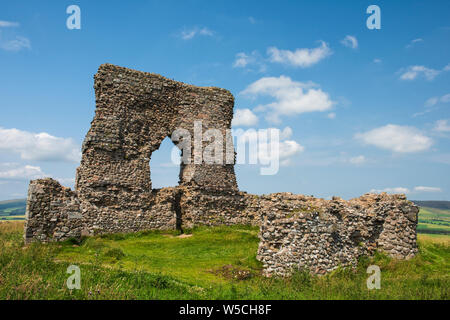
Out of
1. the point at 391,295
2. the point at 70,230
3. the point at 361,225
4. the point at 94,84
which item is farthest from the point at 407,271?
the point at 94,84

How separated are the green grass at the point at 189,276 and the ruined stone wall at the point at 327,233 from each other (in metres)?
0.47

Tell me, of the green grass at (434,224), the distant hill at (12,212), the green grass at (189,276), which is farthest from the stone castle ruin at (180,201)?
the distant hill at (12,212)

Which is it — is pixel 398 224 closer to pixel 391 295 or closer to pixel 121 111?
pixel 391 295

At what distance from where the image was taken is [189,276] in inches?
388

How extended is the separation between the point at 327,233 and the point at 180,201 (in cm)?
1228

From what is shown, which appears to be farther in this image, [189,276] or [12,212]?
[12,212]

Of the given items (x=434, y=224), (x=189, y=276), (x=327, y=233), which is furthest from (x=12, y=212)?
(x=327, y=233)

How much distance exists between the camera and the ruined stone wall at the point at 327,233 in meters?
10.2

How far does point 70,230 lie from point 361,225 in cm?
1153

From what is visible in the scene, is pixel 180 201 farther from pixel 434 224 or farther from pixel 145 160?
pixel 434 224

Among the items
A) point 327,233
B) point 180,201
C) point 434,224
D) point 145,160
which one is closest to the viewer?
point 327,233

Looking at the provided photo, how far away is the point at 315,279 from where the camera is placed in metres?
9.29

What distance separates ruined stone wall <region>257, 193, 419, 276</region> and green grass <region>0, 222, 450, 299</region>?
47cm

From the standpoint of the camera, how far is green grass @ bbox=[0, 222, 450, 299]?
743cm
